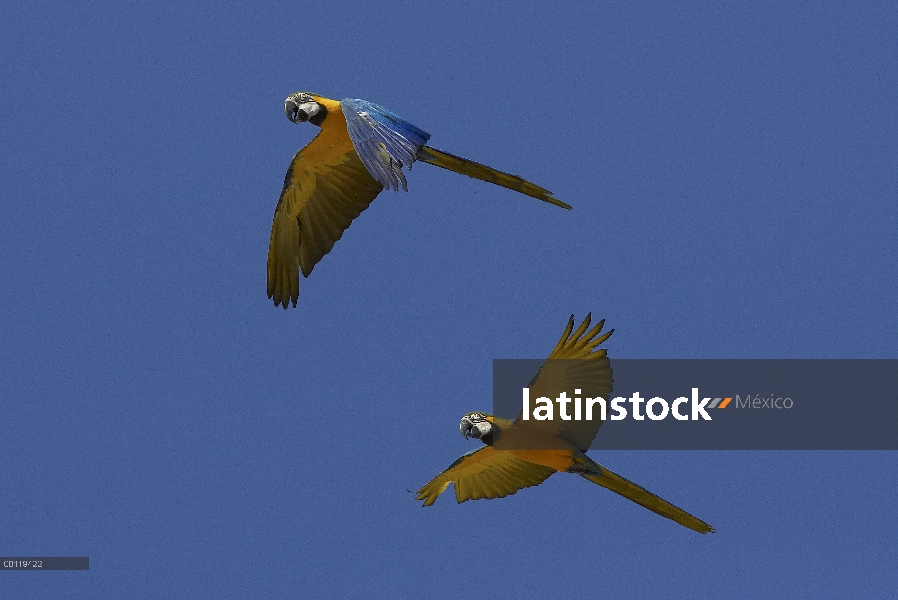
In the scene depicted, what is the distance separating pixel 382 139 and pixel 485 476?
11.8 feet

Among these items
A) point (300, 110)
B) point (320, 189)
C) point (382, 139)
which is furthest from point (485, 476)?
point (300, 110)

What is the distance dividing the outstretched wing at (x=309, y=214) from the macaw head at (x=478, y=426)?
228cm

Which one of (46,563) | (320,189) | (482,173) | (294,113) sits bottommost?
(46,563)

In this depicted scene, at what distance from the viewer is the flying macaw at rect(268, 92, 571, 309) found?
15.3m

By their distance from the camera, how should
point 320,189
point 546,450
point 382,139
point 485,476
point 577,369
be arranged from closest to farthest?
point 382,139 → point 577,369 → point 546,450 → point 485,476 → point 320,189

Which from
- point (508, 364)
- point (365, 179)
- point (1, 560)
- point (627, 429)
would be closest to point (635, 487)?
point (627, 429)

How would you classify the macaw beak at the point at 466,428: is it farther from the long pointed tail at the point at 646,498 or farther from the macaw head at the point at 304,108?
the macaw head at the point at 304,108

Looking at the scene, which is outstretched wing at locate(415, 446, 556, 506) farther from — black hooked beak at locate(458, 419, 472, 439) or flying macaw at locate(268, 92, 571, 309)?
flying macaw at locate(268, 92, 571, 309)

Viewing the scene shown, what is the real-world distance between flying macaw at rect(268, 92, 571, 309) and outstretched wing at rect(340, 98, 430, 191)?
0.67 meters

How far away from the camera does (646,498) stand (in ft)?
50.4

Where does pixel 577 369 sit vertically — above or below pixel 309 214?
below

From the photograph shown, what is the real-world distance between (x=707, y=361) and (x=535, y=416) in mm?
1999

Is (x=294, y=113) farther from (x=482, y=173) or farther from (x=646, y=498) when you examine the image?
(x=646, y=498)

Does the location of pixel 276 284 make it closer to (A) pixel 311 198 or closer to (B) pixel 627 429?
(A) pixel 311 198
